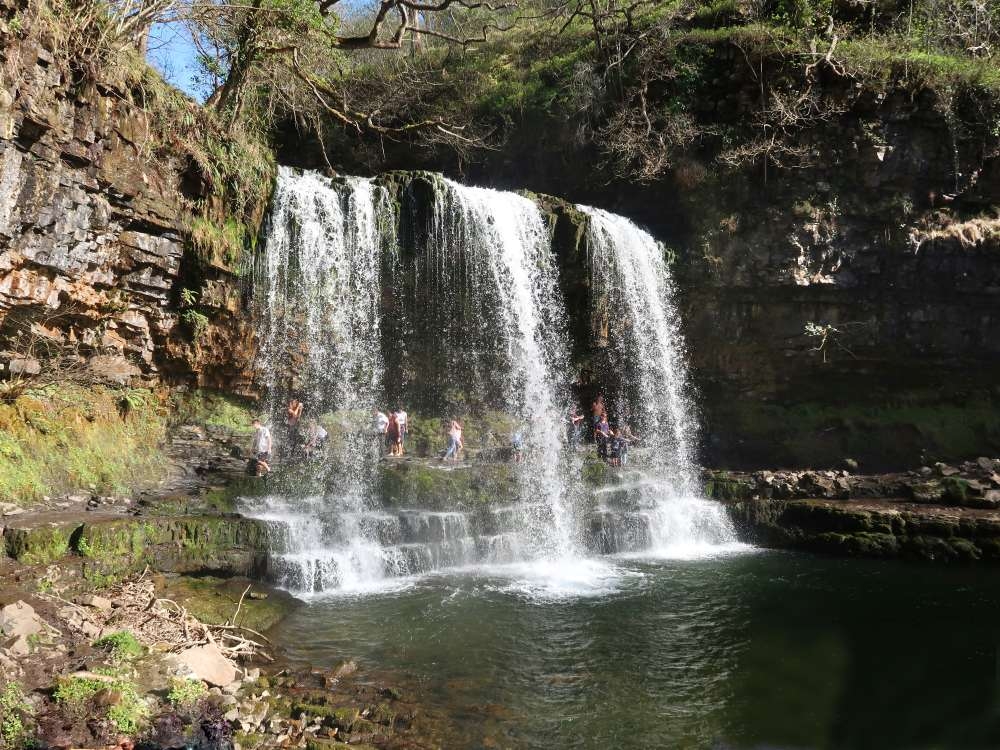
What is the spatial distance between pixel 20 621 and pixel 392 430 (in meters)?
9.82

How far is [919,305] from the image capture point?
16109 millimetres

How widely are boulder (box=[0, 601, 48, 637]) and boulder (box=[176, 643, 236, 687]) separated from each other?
3.93 feet

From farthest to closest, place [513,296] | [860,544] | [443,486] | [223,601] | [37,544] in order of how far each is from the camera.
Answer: [513,296] < [443,486] < [860,544] < [223,601] < [37,544]

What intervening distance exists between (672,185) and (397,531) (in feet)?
37.9

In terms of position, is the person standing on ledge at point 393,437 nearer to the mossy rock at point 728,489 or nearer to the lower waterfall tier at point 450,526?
the lower waterfall tier at point 450,526

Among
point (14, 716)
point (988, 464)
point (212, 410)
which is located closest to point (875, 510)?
point (988, 464)

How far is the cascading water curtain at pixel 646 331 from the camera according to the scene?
16000mm

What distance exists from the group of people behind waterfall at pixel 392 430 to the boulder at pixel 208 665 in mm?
8960

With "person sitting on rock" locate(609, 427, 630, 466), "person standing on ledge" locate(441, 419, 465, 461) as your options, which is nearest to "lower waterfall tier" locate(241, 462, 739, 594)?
"person sitting on rock" locate(609, 427, 630, 466)

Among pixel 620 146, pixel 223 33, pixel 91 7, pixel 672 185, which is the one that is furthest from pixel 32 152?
pixel 672 185

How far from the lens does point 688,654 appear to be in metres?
7.06

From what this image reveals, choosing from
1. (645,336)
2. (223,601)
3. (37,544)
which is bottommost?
(223,601)

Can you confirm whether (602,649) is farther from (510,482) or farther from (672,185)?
(672,185)

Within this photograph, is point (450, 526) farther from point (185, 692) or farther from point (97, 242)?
point (97, 242)
